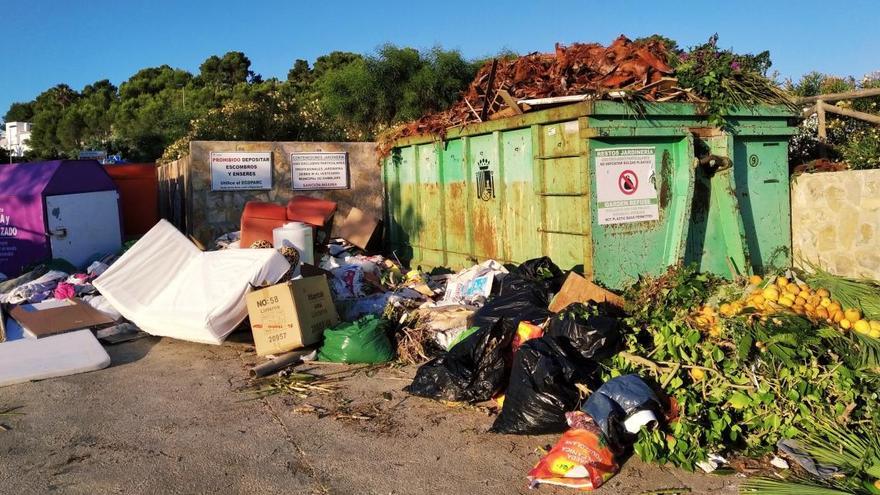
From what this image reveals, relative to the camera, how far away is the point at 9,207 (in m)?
8.98

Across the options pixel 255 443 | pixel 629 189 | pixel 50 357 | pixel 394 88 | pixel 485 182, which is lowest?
pixel 255 443

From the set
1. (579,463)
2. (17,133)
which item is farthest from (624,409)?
(17,133)

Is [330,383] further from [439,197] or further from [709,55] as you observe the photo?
[709,55]

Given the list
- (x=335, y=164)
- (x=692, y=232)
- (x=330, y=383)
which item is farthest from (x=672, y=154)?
(x=335, y=164)

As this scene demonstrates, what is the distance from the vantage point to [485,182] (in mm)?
7070

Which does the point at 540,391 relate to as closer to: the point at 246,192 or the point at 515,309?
the point at 515,309

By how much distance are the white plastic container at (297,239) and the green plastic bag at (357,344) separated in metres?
1.78

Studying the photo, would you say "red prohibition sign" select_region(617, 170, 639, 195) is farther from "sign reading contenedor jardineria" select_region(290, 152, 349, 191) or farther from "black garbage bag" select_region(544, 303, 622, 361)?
"sign reading contenedor jardineria" select_region(290, 152, 349, 191)

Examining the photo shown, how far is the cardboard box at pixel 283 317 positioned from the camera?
18.0ft

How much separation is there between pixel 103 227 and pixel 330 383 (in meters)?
6.09

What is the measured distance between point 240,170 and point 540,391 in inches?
270

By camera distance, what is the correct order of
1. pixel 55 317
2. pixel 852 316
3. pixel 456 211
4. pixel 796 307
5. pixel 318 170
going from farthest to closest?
1. pixel 318 170
2. pixel 456 211
3. pixel 55 317
4. pixel 796 307
5. pixel 852 316

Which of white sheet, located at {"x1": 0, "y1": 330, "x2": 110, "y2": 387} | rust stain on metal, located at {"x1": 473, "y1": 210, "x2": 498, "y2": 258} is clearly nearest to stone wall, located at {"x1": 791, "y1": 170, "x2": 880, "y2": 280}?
rust stain on metal, located at {"x1": 473, "y1": 210, "x2": 498, "y2": 258}

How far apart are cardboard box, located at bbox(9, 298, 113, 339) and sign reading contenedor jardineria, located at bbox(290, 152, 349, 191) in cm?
373
